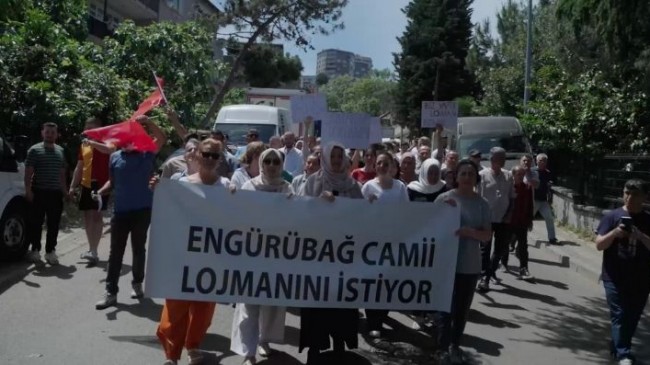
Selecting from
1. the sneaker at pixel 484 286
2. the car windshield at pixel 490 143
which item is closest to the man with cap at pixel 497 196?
the sneaker at pixel 484 286

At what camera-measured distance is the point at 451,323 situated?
20.6ft

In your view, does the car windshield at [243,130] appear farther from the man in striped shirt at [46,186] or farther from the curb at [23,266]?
the man in striped shirt at [46,186]

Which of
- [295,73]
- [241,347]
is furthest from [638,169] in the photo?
[295,73]

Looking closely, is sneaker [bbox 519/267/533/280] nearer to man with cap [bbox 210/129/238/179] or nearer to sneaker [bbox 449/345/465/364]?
man with cap [bbox 210/129/238/179]

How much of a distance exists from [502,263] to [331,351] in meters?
5.58

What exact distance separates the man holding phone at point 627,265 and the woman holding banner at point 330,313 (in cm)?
215

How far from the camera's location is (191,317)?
5.90 meters

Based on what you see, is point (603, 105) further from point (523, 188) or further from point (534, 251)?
point (523, 188)

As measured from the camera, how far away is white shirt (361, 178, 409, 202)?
675 cm

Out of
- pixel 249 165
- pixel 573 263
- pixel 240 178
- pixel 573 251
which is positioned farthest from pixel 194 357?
pixel 573 251

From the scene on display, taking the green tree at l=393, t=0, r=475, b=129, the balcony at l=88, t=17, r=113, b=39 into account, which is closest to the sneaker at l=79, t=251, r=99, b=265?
the balcony at l=88, t=17, r=113, b=39

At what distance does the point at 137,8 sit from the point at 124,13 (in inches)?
67.5

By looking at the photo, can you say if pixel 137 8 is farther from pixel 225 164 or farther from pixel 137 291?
pixel 137 291

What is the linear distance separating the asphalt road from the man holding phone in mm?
529
